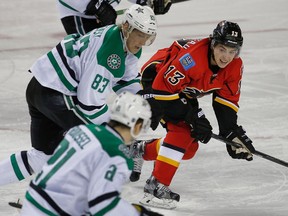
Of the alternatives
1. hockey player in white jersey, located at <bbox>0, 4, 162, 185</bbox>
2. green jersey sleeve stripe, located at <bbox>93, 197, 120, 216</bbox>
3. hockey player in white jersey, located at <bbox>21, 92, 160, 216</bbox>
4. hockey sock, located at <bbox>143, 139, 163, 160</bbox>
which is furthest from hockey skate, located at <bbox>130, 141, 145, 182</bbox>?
green jersey sleeve stripe, located at <bbox>93, 197, 120, 216</bbox>

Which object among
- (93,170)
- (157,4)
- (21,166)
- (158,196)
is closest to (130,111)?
(93,170)

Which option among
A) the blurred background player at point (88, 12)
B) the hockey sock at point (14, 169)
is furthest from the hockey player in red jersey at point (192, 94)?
the hockey sock at point (14, 169)

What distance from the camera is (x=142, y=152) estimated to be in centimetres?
477

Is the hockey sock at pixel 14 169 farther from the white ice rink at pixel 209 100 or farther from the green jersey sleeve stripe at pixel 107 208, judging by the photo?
the green jersey sleeve stripe at pixel 107 208

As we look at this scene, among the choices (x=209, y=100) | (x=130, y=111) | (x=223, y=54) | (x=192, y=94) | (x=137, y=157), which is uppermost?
(x=130, y=111)

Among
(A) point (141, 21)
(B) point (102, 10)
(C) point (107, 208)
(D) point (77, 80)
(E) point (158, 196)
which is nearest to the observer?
(C) point (107, 208)

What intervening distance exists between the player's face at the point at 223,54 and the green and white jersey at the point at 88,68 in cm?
45

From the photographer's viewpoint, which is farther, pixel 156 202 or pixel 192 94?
pixel 192 94

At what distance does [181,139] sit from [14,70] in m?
2.80

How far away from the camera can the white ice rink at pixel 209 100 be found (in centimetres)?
452

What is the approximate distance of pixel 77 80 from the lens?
411cm

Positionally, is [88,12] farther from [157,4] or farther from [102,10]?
[157,4]

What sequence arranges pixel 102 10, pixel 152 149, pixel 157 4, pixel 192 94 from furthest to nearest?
pixel 157 4
pixel 102 10
pixel 152 149
pixel 192 94

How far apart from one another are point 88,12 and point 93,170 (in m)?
2.15
